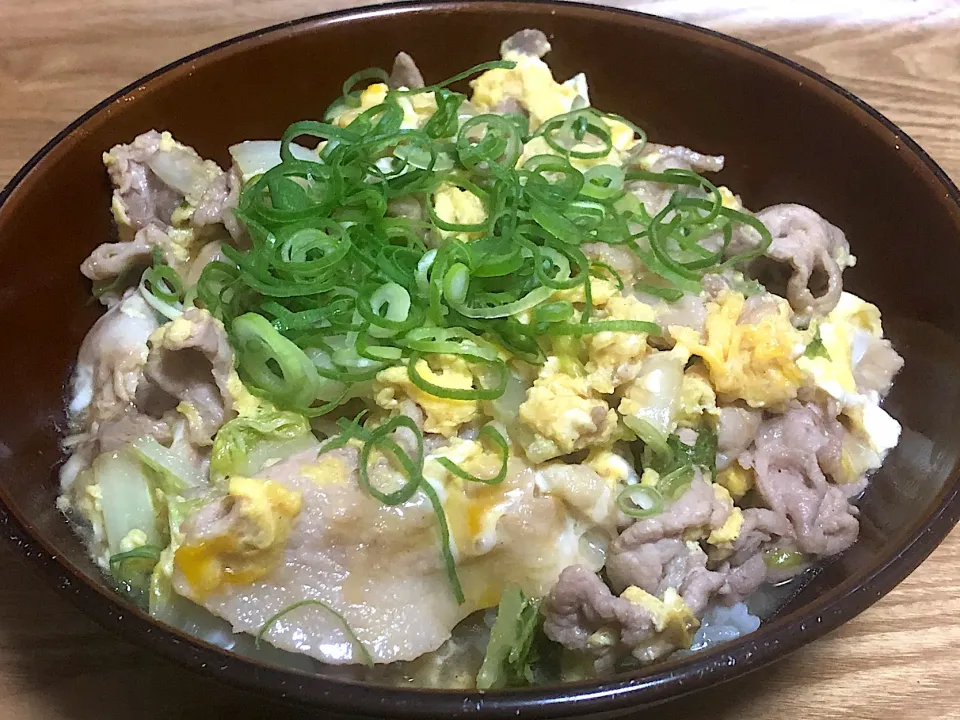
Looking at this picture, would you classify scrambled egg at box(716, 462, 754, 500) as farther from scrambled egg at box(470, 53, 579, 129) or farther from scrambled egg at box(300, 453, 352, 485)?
scrambled egg at box(470, 53, 579, 129)

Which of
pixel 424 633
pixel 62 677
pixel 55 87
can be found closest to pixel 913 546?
pixel 424 633

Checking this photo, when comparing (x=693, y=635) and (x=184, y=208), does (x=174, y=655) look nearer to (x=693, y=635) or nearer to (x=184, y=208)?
(x=693, y=635)

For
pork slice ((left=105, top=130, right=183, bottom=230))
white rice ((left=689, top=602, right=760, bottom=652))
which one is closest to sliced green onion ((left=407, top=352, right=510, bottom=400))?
white rice ((left=689, top=602, right=760, bottom=652))

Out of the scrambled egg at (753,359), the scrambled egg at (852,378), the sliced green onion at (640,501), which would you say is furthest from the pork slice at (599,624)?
the scrambled egg at (852,378)

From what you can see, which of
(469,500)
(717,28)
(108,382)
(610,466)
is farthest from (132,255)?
(717,28)

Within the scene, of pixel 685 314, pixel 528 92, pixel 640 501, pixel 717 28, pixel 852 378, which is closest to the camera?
pixel 640 501

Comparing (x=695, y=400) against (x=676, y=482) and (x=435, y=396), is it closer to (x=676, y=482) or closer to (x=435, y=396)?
(x=676, y=482)

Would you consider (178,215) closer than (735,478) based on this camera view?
No
